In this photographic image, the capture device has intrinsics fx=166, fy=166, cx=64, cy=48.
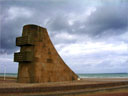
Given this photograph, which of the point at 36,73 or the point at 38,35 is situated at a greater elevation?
the point at 38,35

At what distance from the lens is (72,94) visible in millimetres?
10773

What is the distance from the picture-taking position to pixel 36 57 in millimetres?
18641

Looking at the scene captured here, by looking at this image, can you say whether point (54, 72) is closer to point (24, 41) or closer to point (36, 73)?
point (36, 73)

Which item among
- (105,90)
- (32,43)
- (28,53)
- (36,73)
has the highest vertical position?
(32,43)

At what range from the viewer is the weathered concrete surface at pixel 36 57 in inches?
717

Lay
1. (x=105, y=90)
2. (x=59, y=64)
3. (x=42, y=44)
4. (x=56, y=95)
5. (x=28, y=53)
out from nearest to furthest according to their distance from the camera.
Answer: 1. (x=56, y=95)
2. (x=105, y=90)
3. (x=28, y=53)
4. (x=42, y=44)
5. (x=59, y=64)

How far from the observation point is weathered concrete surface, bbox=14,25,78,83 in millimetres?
18219

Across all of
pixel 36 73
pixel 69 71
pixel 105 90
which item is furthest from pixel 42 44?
pixel 105 90

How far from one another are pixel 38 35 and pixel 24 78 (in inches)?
202

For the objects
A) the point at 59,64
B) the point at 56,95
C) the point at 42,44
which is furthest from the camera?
the point at 59,64

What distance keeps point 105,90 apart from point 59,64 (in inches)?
353

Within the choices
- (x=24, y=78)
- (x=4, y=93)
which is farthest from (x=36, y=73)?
(x=4, y=93)

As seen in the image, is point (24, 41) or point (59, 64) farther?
point (59, 64)

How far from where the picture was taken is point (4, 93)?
10.8 m
